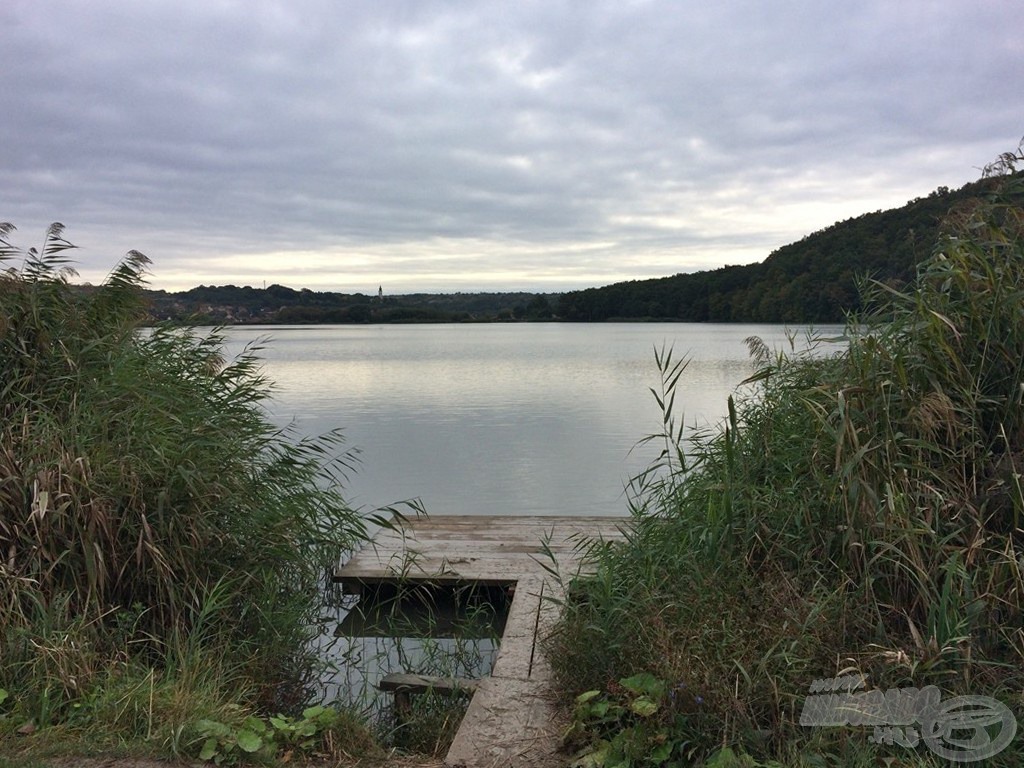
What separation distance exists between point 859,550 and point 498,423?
11.1m

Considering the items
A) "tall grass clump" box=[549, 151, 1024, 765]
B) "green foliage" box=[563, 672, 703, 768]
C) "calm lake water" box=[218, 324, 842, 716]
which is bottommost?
"calm lake water" box=[218, 324, 842, 716]

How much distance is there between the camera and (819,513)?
3.40 m

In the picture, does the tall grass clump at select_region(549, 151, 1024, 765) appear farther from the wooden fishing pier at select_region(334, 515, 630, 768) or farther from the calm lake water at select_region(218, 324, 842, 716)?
the calm lake water at select_region(218, 324, 842, 716)

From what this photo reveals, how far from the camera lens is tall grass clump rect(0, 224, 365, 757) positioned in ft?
10.7

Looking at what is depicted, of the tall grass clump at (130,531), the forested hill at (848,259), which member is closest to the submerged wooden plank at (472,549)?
the tall grass clump at (130,531)

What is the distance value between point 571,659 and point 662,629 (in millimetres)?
593

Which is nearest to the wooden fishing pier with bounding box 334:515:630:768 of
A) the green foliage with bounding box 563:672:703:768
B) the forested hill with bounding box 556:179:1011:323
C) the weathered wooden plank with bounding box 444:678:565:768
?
the weathered wooden plank with bounding box 444:678:565:768

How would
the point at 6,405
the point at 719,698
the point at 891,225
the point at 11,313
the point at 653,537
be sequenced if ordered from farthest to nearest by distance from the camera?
the point at 891,225 < the point at 11,313 < the point at 6,405 < the point at 653,537 < the point at 719,698

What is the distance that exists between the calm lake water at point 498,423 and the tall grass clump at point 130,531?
4.42 ft

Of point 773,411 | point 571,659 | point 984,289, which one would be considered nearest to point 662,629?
point 571,659

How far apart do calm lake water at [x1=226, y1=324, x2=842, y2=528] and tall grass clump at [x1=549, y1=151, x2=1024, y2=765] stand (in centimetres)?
126

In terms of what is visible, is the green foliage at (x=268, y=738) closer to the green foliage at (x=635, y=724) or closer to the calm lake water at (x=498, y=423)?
the green foliage at (x=635, y=724)

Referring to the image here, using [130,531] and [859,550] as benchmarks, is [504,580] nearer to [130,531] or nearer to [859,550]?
[130,531]

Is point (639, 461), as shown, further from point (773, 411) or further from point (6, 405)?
point (6, 405)
